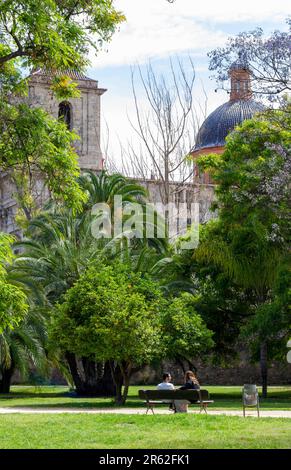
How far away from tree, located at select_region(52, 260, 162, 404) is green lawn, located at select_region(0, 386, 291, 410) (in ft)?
3.81

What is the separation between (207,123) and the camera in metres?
65.1

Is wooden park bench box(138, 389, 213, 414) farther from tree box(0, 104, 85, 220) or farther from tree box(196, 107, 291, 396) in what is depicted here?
tree box(196, 107, 291, 396)

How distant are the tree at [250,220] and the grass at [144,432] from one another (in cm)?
1082

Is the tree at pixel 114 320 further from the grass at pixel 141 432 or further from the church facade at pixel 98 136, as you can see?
the church facade at pixel 98 136

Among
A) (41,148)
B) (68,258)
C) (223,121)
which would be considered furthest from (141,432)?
(223,121)

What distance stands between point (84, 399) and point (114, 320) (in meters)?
4.99

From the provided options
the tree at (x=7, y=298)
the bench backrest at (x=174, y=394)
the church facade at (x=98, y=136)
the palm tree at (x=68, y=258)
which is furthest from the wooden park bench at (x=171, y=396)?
the church facade at (x=98, y=136)

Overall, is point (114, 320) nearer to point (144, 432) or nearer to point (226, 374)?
point (144, 432)

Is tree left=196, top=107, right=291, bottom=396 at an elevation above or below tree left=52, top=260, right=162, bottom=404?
above

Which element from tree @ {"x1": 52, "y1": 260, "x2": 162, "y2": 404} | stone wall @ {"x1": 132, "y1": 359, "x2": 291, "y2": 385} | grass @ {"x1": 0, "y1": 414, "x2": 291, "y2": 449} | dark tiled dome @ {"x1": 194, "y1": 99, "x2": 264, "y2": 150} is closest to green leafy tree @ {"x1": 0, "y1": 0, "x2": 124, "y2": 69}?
grass @ {"x1": 0, "y1": 414, "x2": 291, "y2": 449}

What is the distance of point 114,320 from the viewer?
77.4 feet

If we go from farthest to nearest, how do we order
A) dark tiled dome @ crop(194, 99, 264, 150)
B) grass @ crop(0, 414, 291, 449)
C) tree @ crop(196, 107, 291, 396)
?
dark tiled dome @ crop(194, 99, 264, 150) < tree @ crop(196, 107, 291, 396) < grass @ crop(0, 414, 291, 449)

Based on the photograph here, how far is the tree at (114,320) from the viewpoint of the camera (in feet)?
77.5

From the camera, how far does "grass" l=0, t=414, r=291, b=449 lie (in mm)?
12500
